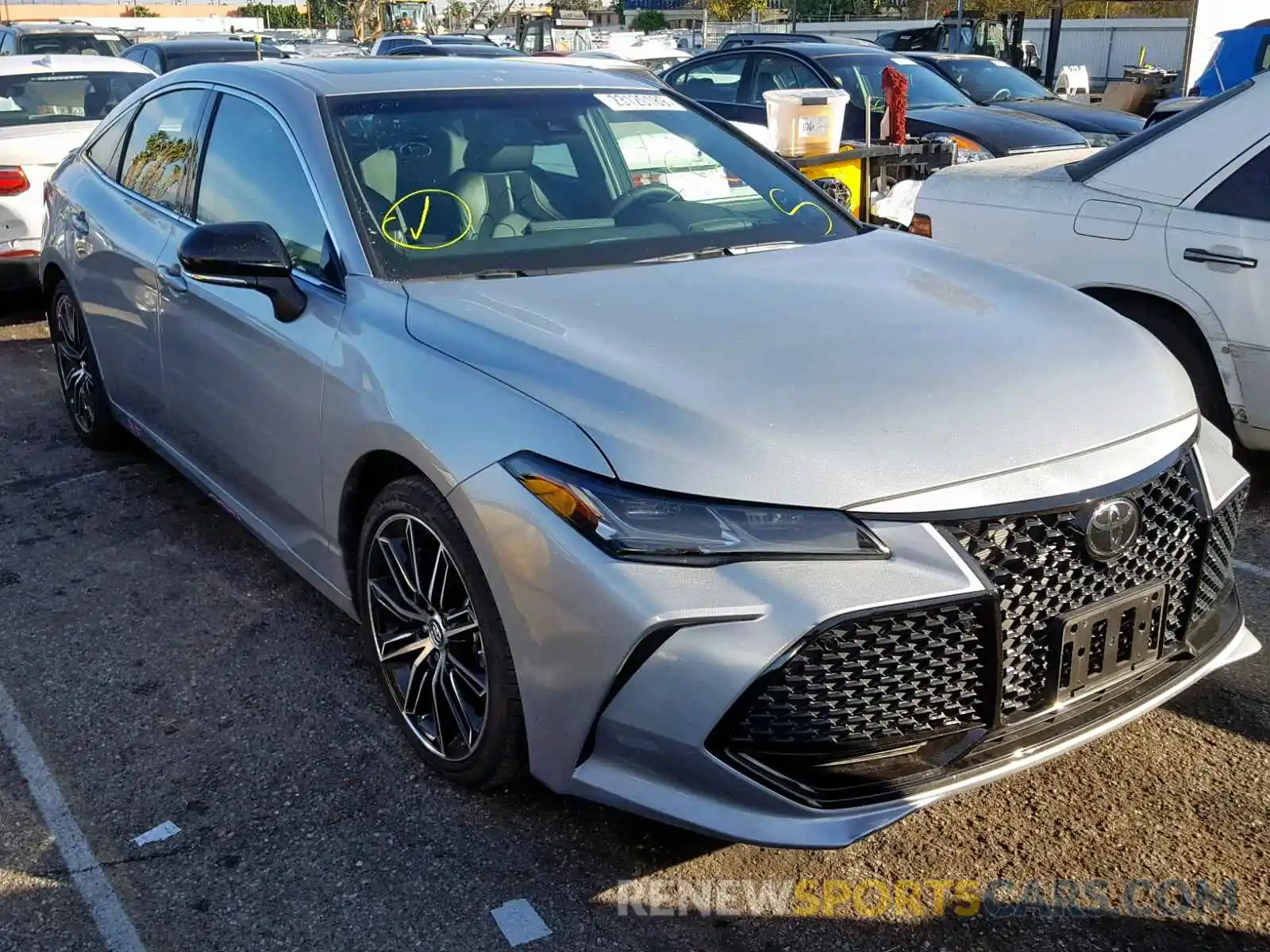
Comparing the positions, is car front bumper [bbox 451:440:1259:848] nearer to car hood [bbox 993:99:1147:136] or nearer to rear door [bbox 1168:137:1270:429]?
rear door [bbox 1168:137:1270:429]

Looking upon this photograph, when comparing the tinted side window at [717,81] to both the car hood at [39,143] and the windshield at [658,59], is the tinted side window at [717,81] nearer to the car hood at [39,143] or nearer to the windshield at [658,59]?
the car hood at [39,143]

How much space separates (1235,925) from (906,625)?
0.98 metres

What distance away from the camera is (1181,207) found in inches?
179

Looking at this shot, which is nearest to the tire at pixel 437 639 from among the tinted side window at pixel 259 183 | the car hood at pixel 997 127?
the tinted side window at pixel 259 183

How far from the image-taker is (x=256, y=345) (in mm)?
3521

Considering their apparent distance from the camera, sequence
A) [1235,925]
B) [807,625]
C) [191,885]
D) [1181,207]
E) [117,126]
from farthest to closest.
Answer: [117,126] < [1181,207] < [191,885] < [1235,925] < [807,625]

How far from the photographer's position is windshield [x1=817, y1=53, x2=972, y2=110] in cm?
1125

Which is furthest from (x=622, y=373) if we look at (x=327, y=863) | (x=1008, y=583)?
(x=327, y=863)

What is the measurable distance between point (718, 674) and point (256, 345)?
1890 millimetres

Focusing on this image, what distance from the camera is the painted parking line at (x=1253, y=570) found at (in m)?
4.13

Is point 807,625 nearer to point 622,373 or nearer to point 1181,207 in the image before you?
point 622,373

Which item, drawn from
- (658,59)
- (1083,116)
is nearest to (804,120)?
(1083,116)

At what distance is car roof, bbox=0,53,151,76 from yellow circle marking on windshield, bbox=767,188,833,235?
23.1ft

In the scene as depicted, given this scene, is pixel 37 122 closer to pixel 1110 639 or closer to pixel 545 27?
pixel 1110 639
